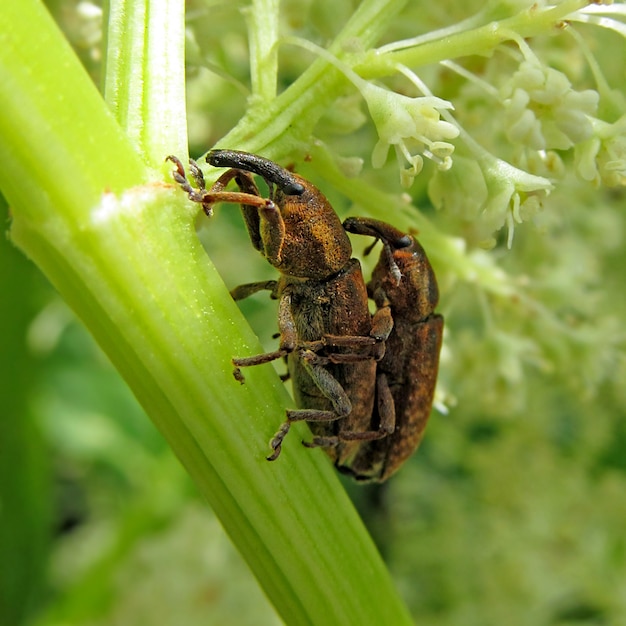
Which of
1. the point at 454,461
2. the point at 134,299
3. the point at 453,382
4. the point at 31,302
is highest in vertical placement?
the point at 134,299

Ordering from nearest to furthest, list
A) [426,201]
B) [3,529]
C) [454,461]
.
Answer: [3,529] → [426,201] → [454,461]

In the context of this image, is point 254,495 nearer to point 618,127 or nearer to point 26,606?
point 618,127

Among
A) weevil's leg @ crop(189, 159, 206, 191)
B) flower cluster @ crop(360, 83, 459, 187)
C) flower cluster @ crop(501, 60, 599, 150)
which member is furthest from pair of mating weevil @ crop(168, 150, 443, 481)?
flower cluster @ crop(501, 60, 599, 150)

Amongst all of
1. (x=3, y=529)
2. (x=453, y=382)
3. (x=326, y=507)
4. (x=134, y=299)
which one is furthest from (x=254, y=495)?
(x=3, y=529)

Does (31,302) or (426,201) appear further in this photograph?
(426,201)

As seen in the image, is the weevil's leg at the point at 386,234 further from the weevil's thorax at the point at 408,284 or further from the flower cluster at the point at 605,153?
the flower cluster at the point at 605,153

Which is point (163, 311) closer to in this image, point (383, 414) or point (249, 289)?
point (249, 289)
